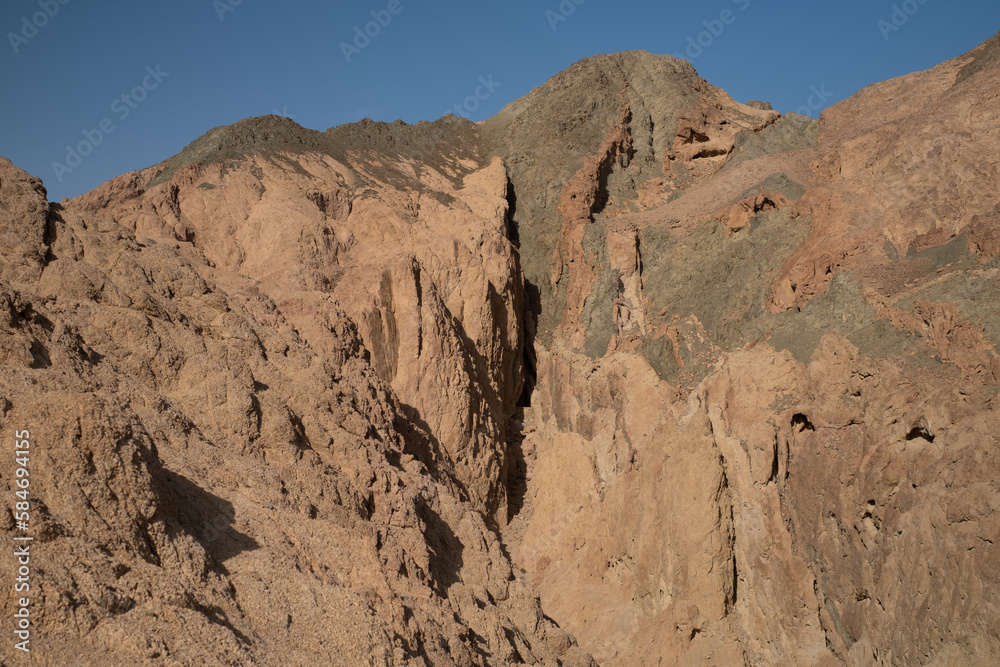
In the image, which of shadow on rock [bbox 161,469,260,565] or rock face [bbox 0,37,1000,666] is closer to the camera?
rock face [bbox 0,37,1000,666]

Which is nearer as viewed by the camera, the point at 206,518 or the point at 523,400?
the point at 206,518

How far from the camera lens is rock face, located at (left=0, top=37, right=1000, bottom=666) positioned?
9.45 m

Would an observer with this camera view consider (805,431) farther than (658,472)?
No

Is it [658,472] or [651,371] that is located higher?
[651,371]

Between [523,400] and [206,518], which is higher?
[523,400]

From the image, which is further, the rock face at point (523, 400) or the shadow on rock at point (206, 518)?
the shadow on rock at point (206, 518)

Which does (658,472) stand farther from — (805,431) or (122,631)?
(122,631)

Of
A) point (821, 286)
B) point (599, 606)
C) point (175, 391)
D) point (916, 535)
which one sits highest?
point (821, 286)

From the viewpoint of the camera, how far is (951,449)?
11.2 meters

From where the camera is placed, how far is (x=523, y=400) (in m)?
22.8

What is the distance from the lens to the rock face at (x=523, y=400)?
9.45 meters

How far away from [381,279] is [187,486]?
8674 millimetres

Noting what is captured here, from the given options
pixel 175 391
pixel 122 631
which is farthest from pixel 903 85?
pixel 122 631

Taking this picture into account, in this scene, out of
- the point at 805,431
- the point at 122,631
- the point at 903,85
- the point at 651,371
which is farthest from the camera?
the point at 903,85
